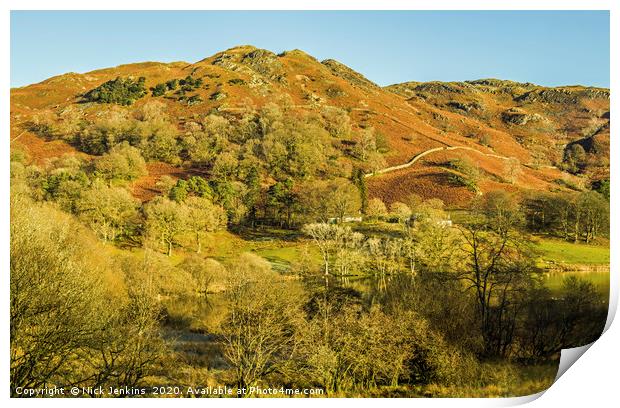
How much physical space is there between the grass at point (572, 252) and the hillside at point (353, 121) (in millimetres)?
3007

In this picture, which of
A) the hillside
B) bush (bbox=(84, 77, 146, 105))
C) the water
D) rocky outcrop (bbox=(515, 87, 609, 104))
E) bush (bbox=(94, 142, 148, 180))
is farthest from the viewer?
bush (bbox=(84, 77, 146, 105))

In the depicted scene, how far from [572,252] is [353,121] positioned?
1705 centimetres

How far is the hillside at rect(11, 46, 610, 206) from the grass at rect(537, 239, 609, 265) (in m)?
3.01

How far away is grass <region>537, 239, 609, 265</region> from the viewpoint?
1683 cm

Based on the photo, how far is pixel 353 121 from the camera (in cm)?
3070

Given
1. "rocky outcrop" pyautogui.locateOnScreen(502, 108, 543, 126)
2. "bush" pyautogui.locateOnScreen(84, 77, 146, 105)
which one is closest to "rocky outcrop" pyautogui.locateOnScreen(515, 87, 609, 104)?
"rocky outcrop" pyautogui.locateOnScreen(502, 108, 543, 126)

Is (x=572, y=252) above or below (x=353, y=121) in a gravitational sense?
below

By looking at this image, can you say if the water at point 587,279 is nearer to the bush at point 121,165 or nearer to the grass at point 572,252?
the grass at point 572,252

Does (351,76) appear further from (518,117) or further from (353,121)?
(518,117)

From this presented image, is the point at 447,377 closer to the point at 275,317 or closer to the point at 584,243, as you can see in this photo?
the point at 275,317

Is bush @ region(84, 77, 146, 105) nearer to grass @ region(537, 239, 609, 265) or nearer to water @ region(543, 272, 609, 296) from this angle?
grass @ region(537, 239, 609, 265)

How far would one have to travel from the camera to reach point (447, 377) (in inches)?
424

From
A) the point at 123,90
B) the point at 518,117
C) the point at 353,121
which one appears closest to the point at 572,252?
the point at 353,121
